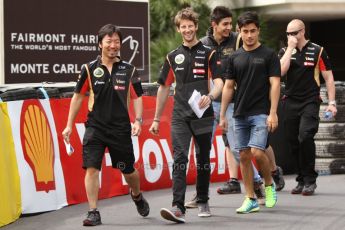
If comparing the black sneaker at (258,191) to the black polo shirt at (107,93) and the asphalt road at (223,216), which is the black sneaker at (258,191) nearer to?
the asphalt road at (223,216)

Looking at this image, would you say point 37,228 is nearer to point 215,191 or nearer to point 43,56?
point 215,191

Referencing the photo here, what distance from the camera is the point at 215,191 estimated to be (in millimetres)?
11281

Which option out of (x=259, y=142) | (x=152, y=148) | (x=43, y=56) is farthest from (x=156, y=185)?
(x=43, y=56)

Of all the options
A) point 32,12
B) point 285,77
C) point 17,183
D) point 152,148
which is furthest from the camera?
point 32,12

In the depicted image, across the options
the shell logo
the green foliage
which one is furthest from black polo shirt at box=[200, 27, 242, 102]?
the green foliage

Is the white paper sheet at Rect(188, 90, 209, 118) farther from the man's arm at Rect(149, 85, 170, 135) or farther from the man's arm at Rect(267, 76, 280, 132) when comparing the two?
the man's arm at Rect(267, 76, 280, 132)

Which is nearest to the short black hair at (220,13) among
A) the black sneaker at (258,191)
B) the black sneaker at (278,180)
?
the black sneaker at (258,191)

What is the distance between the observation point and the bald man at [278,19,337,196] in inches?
408

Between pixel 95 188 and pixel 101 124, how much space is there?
2.01 feet

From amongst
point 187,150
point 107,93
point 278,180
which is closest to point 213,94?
point 187,150

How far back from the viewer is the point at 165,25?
1008 inches

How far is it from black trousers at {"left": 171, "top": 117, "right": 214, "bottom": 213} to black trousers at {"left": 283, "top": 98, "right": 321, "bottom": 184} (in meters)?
1.72

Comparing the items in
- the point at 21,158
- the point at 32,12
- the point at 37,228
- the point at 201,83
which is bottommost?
the point at 37,228

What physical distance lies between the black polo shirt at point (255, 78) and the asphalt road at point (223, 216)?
1.04 metres
